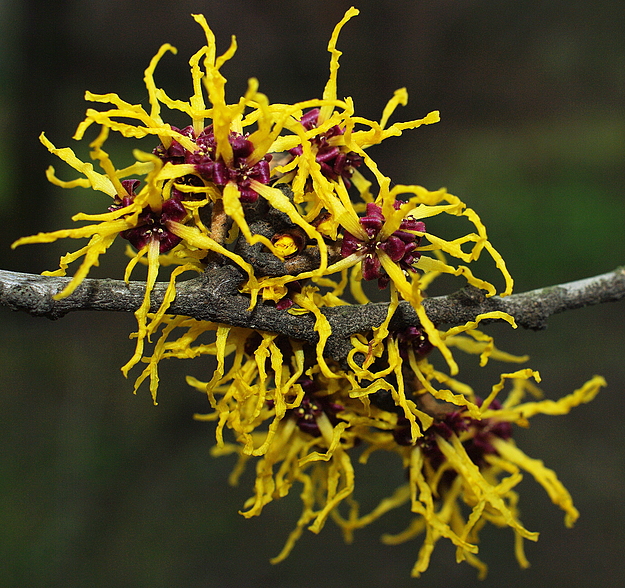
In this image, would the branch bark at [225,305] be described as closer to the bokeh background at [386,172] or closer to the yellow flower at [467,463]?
the yellow flower at [467,463]

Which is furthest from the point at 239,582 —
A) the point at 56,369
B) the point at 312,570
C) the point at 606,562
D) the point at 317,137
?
the point at 317,137

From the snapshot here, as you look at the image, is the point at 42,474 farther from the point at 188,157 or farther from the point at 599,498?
the point at 599,498

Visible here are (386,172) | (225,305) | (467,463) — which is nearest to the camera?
(225,305)

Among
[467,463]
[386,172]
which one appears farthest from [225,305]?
[386,172]

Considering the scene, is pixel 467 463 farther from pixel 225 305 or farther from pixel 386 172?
pixel 386 172

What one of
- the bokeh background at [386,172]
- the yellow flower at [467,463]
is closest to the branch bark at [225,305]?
the yellow flower at [467,463]
